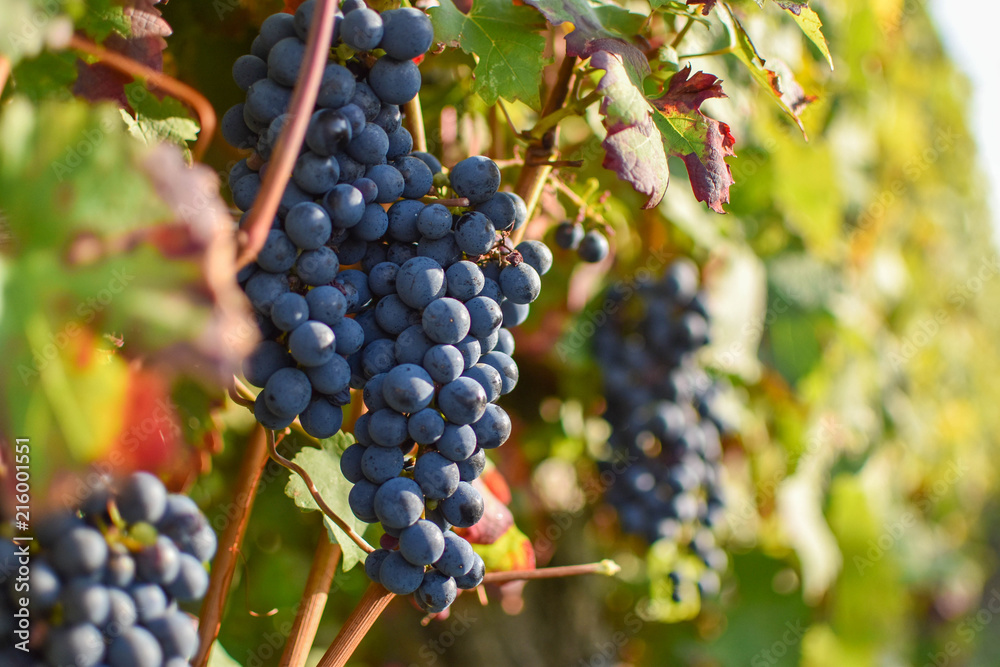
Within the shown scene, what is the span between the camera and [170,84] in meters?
0.52

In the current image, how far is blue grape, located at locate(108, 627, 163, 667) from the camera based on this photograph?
42 centimetres

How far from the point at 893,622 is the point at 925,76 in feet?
6.57

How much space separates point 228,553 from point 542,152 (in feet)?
1.62

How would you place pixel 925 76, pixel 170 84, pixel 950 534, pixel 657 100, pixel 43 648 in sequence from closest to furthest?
pixel 43 648
pixel 170 84
pixel 657 100
pixel 925 76
pixel 950 534

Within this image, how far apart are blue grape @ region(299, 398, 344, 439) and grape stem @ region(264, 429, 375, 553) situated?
0.08 metres

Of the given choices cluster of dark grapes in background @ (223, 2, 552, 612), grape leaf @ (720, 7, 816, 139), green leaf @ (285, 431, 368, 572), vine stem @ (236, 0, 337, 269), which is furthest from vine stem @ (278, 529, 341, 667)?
grape leaf @ (720, 7, 816, 139)

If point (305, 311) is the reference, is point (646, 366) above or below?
below

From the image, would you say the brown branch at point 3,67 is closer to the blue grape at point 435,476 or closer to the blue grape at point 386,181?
the blue grape at point 386,181

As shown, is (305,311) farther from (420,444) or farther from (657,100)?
(657,100)

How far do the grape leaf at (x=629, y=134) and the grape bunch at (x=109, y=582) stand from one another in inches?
16.5

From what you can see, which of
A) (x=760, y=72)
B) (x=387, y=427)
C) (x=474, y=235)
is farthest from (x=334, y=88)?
(x=760, y=72)

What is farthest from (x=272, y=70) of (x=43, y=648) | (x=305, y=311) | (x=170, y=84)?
(x=43, y=648)

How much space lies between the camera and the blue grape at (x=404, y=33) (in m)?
0.54

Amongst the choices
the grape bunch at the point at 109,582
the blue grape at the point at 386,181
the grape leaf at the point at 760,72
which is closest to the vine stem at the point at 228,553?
the grape bunch at the point at 109,582
